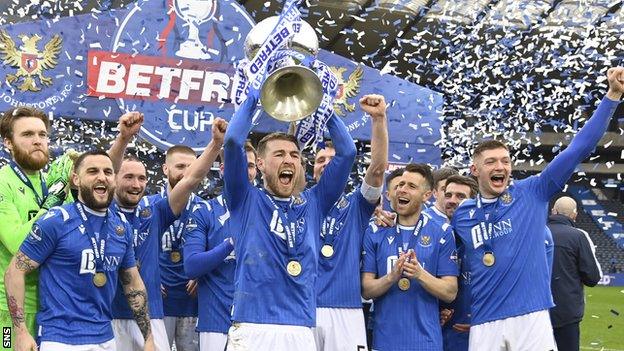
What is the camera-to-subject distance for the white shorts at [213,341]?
5.96 m

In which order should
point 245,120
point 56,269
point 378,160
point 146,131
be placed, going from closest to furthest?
point 245,120, point 56,269, point 378,160, point 146,131

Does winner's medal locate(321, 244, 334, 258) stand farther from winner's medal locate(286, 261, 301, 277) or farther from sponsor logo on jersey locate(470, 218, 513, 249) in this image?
winner's medal locate(286, 261, 301, 277)

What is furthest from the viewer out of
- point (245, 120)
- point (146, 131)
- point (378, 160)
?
point (146, 131)

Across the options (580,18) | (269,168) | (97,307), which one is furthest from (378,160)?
(580,18)

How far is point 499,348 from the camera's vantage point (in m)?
5.27

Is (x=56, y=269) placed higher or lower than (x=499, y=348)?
higher

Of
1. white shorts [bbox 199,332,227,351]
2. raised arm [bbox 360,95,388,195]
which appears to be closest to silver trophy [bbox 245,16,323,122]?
raised arm [bbox 360,95,388,195]

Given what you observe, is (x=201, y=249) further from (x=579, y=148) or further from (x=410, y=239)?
(x=579, y=148)

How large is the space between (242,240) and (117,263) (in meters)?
0.84

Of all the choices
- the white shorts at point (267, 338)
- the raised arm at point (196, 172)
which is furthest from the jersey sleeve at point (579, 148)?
the raised arm at point (196, 172)

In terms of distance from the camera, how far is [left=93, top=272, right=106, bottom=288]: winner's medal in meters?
4.89

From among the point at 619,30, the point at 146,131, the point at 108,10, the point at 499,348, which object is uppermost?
the point at 619,30

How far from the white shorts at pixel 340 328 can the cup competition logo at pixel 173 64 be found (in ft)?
28.0

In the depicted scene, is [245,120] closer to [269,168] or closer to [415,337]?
[269,168]
